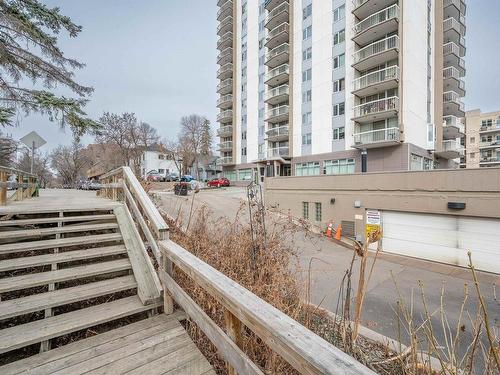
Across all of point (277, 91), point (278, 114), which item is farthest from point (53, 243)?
point (277, 91)

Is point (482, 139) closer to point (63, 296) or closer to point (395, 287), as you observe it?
point (395, 287)

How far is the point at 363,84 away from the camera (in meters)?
23.4

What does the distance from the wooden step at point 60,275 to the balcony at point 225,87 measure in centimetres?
4043

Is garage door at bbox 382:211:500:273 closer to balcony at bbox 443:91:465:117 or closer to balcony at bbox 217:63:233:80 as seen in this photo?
balcony at bbox 443:91:465:117

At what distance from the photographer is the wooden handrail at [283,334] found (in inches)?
45.1

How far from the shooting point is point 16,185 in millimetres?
6312

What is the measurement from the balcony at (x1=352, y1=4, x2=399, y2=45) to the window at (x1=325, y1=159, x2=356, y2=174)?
11514 mm

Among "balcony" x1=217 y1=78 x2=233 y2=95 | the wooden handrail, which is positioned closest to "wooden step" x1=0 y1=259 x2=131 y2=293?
the wooden handrail

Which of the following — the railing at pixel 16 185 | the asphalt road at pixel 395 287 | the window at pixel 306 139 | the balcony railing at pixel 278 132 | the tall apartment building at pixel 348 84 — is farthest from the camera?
the balcony railing at pixel 278 132

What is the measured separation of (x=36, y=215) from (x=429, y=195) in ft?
50.2

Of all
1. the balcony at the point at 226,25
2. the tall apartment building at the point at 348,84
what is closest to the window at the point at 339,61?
the tall apartment building at the point at 348,84

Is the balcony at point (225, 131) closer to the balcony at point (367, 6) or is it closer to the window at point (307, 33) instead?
the window at point (307, 33)

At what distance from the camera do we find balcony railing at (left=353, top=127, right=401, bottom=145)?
21.2 metres

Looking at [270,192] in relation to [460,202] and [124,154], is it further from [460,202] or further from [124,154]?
[124,154]
